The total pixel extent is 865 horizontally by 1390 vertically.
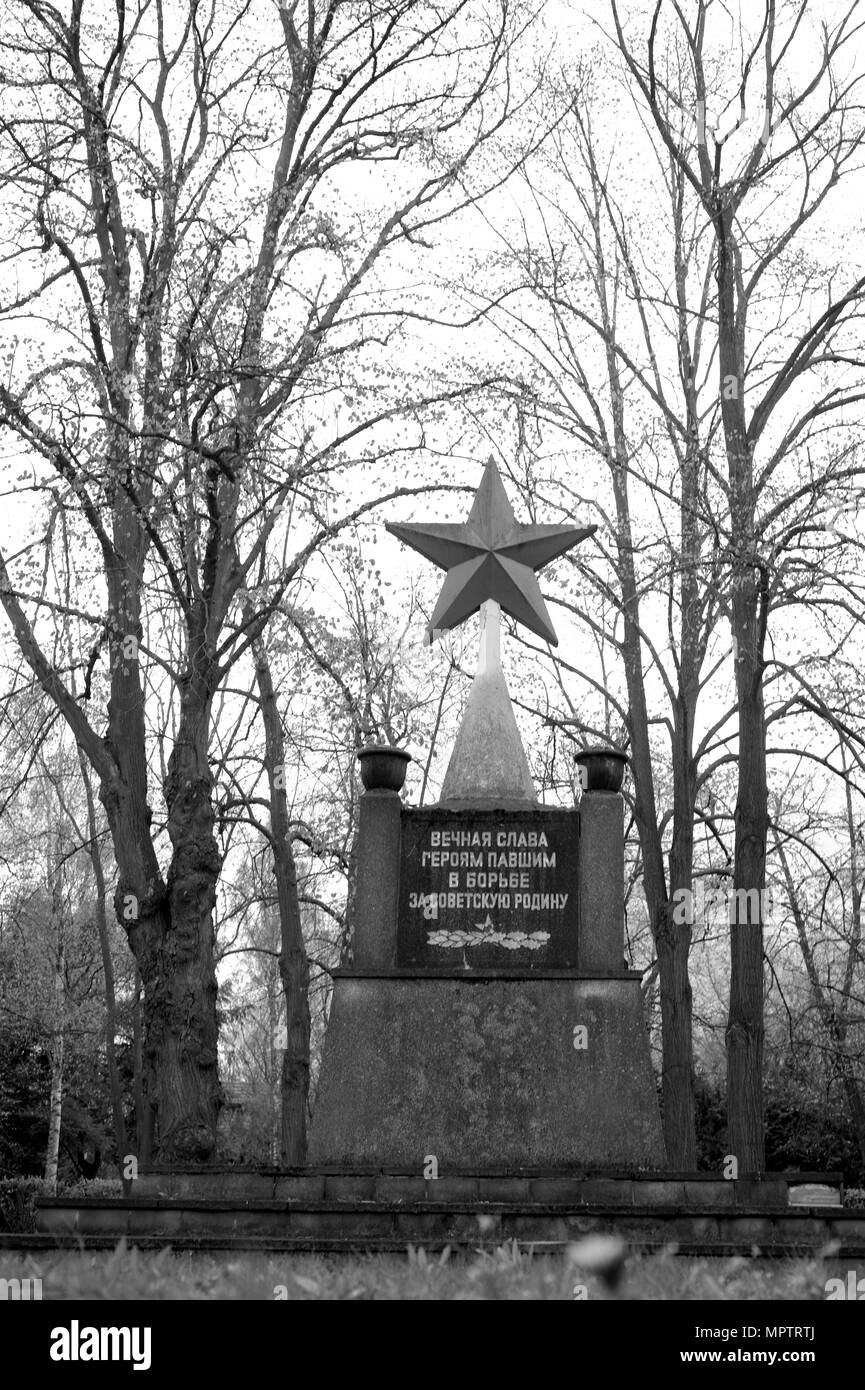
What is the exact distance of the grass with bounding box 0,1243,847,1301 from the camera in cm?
279

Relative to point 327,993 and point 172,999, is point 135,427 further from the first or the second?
point 327,993

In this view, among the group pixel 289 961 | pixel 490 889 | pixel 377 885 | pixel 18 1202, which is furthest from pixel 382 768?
pixel 18 1202

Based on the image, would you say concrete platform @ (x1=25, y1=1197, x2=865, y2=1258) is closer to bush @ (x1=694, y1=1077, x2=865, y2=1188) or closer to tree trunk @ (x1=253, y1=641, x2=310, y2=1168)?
tree trunk @ (x1=253, y1=641, x2=310, y2=1168)

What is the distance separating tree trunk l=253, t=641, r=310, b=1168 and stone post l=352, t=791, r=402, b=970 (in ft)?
26.3

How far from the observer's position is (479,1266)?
3121 millimetres

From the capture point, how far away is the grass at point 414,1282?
2.79 m

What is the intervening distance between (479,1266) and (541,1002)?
6.03 m

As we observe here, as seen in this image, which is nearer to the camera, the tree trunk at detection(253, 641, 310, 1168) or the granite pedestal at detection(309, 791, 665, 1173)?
the granite pedestal at detection(309, 791, 665, 1173)

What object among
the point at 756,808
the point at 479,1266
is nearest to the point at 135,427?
the point at 756,808

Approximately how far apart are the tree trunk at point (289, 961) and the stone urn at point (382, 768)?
25.5 ft

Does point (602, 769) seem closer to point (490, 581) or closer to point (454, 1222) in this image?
point (490, 581)

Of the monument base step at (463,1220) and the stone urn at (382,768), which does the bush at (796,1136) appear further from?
the monument base step at (463,1220)

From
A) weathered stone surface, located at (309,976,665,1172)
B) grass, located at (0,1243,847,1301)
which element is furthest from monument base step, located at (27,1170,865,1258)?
grass, located at (0,1243,847,1301)

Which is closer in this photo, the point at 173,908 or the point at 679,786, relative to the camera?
the point at 173,908
